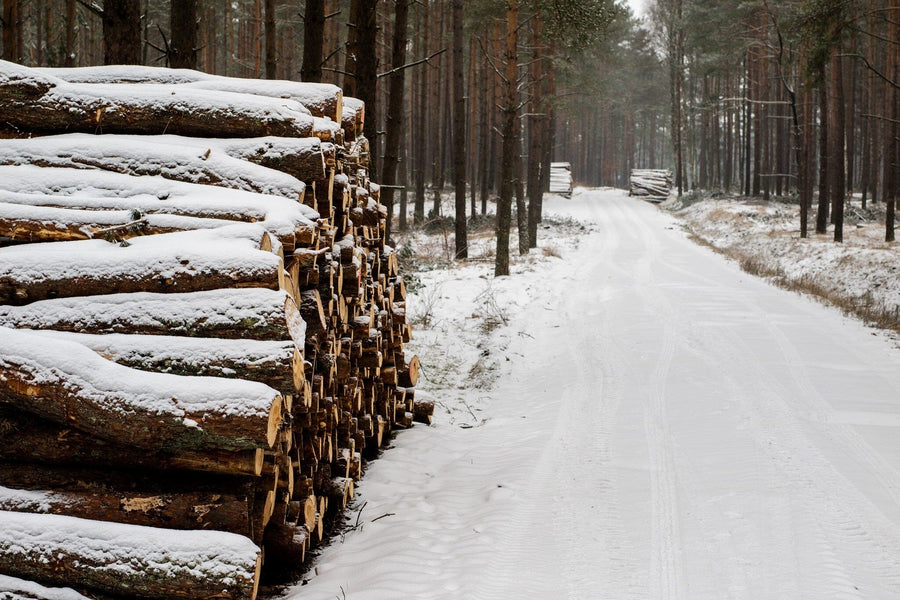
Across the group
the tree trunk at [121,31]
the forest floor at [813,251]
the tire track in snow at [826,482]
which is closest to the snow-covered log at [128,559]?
the tire track in snow at [826,482]

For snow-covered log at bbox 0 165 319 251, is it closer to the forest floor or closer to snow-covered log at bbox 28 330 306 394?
snow-covered log at bbox 28 330 306 394

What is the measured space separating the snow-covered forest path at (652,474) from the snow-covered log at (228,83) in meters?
3.20

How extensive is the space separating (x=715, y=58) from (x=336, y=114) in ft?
121

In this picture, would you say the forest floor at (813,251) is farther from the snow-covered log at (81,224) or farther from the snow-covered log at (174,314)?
Answer: the snow-covered log at (81,224)

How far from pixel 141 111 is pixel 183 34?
18.3 feet

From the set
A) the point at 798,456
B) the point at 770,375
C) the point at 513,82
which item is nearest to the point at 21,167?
the point at 798,456

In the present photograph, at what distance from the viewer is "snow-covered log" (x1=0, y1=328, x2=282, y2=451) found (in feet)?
11.3

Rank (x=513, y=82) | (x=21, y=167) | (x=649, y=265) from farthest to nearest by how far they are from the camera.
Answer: (x=649, y=265) < (x=513, y=82) < (x=21, y=167)

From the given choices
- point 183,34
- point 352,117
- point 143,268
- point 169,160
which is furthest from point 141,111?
point 183,34

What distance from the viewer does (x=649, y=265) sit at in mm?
18516

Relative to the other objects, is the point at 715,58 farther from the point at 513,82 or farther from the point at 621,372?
the point at 621,372

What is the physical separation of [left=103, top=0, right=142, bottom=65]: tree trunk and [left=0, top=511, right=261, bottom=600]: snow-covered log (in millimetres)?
6940

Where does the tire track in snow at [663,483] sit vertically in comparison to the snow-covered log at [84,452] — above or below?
below

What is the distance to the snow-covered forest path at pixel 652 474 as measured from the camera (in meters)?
4.42
